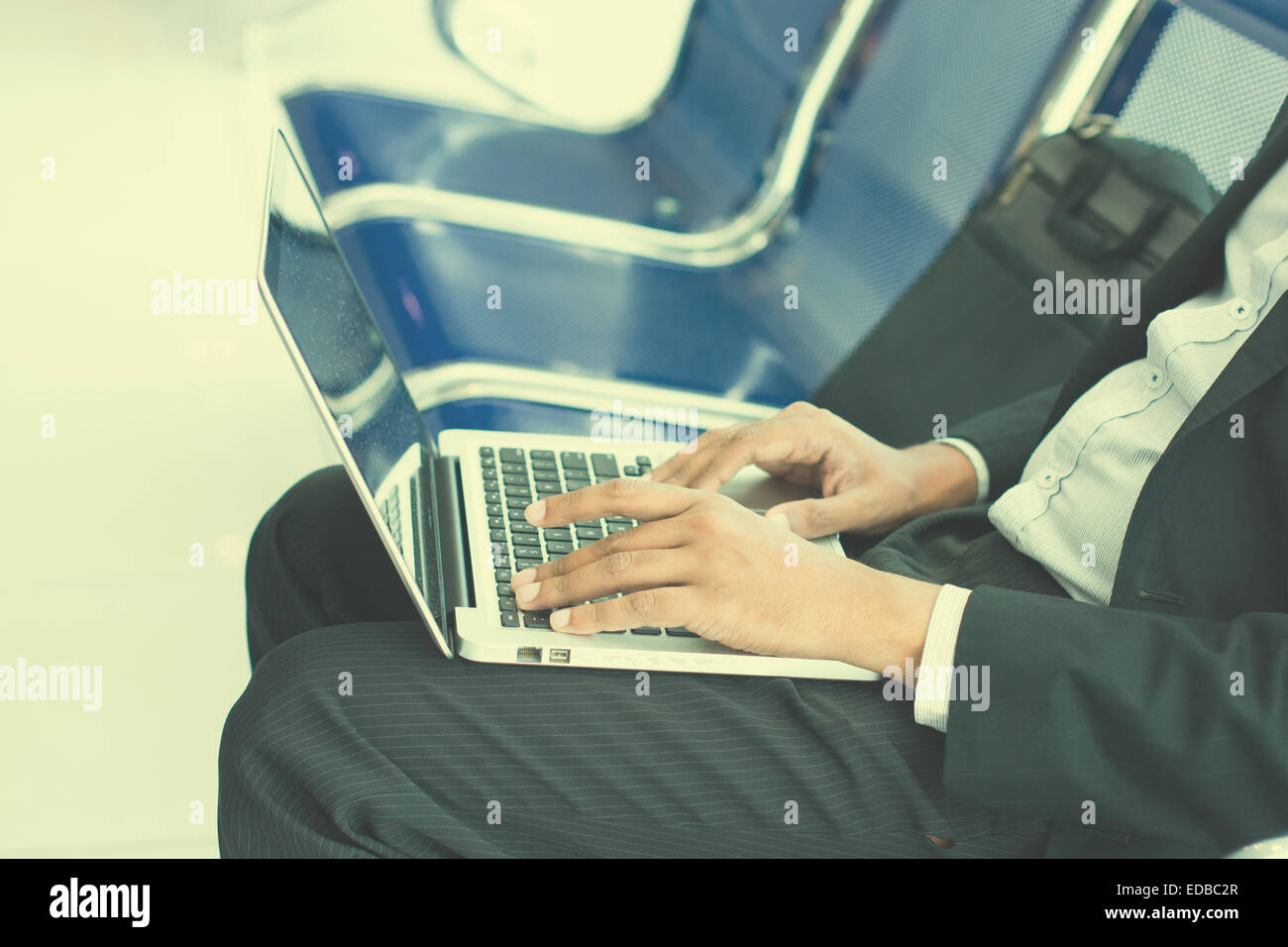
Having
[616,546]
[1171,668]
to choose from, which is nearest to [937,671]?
[1171,668]

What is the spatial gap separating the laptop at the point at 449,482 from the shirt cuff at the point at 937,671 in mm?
58

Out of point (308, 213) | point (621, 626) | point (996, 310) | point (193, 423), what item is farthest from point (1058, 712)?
point (193, 423)

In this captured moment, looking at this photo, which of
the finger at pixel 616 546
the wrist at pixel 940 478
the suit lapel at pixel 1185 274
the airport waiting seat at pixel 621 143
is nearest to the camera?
the finger at pixel 616 546

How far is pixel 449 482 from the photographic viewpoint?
1119 millimetres

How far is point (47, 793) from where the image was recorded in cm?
127

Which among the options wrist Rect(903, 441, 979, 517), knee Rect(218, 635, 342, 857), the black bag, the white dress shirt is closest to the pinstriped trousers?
knee Rect(218, 635, 342, 857)

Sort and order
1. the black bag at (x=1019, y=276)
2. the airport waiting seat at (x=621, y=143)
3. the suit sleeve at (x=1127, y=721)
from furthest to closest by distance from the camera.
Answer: the airport waiting seat at (x=621, y=143), the black bag at (x=1019, y=276), the suit sleeve at (x=1127, y=721)

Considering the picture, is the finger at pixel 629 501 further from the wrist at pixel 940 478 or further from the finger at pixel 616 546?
the wrist at pixel 940 478

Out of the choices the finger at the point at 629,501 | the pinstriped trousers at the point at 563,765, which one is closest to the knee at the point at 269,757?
the pinstriped trousers at the point at 563,765

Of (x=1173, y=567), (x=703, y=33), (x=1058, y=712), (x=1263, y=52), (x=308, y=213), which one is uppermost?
(x=703, y=33)

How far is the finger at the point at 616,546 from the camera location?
0.86 meters

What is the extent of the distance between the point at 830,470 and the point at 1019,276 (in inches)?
22.3
